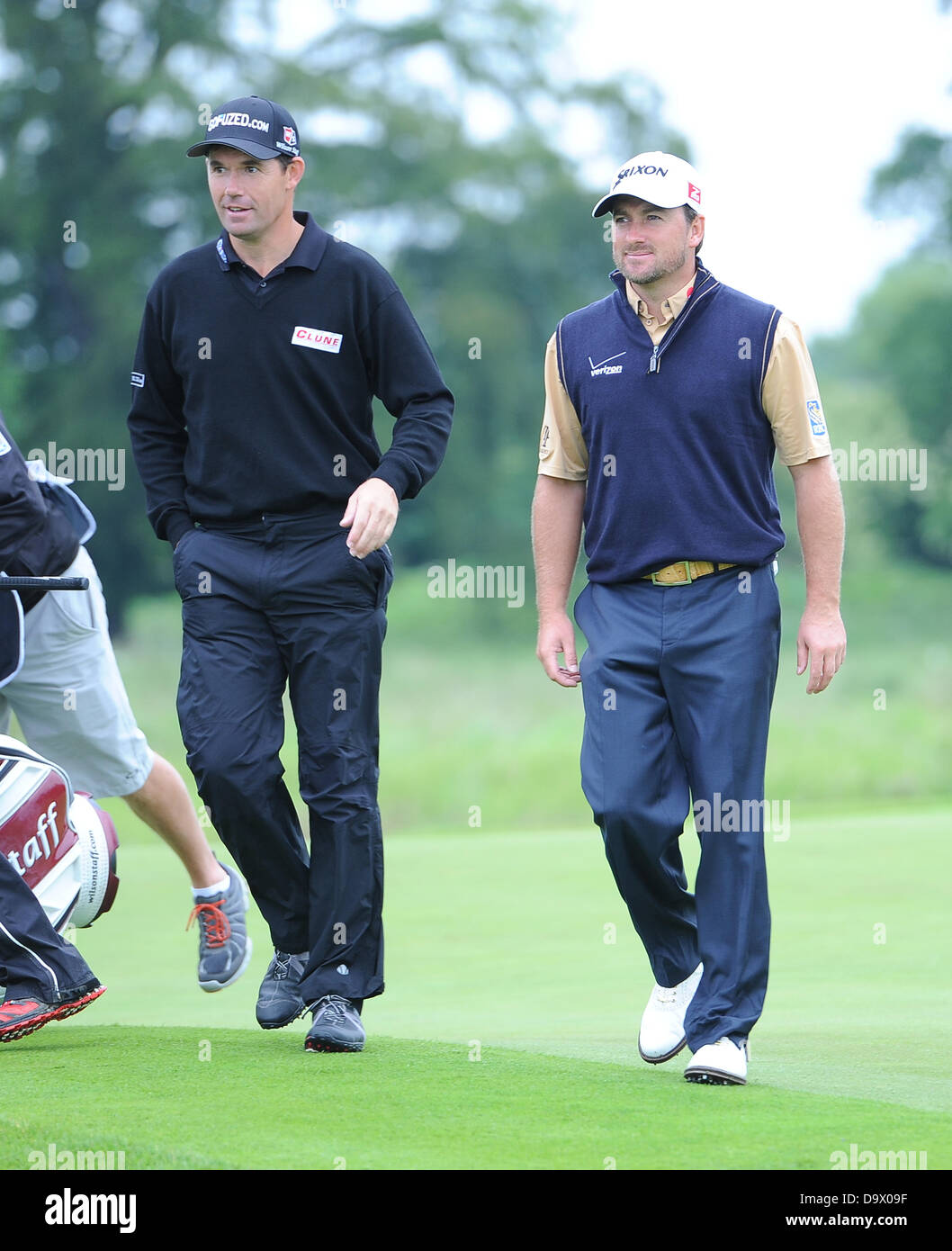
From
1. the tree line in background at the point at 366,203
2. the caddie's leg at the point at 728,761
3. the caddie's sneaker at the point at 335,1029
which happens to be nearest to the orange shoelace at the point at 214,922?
the caddie's sneaker at the point at 335,1029

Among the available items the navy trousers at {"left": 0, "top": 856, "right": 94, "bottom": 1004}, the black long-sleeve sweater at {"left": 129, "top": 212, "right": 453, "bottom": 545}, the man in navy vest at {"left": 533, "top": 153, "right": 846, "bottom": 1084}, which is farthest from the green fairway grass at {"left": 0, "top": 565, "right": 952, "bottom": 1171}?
the black long-sleeve sweater at {"left": 129, "top": 212, "right": 453, "bottom": 545}

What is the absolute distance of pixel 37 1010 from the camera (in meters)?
4.27

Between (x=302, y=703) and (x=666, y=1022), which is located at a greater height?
(x=302, y=703)

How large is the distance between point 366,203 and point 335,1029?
2570 cm

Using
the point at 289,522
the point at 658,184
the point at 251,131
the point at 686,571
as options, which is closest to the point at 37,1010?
the point at 289,522

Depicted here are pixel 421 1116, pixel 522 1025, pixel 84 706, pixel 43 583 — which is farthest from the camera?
pixel 522 1025

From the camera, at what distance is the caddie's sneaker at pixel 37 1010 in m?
4.21

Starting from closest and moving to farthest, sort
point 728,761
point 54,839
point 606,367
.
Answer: point 728,761
point 606,367
point 54,839

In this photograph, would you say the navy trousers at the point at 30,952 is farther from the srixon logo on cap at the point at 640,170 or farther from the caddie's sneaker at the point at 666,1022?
the srixon logo on cap at the point at 640,170

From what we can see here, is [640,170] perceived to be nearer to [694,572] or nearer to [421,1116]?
[694,572]

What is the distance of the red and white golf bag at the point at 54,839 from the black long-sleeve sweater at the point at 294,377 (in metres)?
0.70

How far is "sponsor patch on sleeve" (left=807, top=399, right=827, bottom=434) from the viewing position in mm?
4203

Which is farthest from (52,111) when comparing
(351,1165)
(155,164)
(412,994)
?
(351,1165)

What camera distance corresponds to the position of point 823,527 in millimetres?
4234
